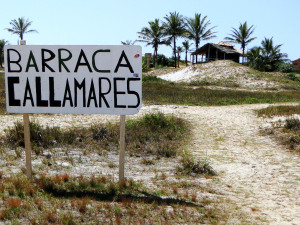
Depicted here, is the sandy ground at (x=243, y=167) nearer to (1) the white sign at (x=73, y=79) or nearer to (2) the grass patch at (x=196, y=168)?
(2) the grass patch at (x=196, y=168)

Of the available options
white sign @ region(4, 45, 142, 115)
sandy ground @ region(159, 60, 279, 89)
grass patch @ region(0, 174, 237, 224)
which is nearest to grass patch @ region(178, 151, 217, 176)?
grass patch @ region(0, 174, 237, 224)

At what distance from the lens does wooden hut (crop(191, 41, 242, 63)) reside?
50500 mm

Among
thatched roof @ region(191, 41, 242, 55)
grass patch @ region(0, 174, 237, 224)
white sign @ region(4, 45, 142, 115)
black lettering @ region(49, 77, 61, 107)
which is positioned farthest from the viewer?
thatched roof @ region(191, 41, 242, 55)

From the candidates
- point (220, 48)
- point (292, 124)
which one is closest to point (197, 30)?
point (220, 48)

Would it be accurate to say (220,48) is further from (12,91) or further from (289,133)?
(12,91)

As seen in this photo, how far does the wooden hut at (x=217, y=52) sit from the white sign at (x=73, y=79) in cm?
4707

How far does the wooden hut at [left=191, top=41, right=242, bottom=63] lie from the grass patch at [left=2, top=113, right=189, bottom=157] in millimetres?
42492

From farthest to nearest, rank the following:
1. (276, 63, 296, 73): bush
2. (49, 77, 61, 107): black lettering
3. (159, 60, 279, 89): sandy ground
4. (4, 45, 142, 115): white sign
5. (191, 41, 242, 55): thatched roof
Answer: (191, 41, 242, 55): thatched roof < (276, 63, 296, 73): bush < (159, 60, 279, 89): sandy ground < (49, 77, 61, 107): black lettering < (4, 45, 142, 115): white sign

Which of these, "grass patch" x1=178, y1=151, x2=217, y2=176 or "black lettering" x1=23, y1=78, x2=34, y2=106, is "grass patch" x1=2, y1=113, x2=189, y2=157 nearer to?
"grass patch" x1=178, y1=151, x2=217, y2=176

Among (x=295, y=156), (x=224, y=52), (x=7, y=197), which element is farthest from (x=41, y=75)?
(x=224, y=52)

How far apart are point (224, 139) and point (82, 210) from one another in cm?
602

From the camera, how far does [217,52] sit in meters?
51.4

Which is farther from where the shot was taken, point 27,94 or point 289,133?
point 289,133

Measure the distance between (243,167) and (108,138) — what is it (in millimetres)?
3389
